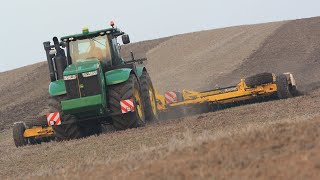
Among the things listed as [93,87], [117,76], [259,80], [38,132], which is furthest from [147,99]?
[259,80]

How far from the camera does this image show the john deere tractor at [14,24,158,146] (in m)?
13.4

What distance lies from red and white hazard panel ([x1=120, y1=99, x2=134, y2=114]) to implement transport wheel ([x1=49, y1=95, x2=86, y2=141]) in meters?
1.23

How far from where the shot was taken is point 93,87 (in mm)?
13367

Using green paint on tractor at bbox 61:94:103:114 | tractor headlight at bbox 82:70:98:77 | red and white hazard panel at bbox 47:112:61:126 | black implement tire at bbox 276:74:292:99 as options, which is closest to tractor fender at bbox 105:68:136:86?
tractor headlight at bbox 82:70:98:77

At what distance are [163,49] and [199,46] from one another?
286cm

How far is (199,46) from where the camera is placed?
39531 mm

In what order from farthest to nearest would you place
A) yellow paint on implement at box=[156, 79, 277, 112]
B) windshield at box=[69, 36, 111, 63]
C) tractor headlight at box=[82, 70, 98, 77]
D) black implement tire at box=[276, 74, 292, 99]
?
yellow paint on implement at box=[156, 79, 277, 112] < black implement tire at box=[276, 74, 292, 99] < windshield at box=[69, 36, 111, 63] < tractor headlight at box=[82, 70, 98, 77]

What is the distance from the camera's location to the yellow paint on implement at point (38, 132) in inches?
588

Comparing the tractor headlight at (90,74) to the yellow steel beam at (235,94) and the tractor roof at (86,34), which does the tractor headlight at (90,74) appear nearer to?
the tractor roof at (86,34)

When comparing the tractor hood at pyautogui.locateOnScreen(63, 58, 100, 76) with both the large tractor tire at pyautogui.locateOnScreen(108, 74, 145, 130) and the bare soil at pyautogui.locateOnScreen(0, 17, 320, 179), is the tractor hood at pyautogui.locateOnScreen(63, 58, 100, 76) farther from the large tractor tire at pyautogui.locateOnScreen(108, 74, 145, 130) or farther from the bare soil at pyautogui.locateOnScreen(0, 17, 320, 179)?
the bare soil at pyautogui.locateOnScreen(0, 17, 320, 179)

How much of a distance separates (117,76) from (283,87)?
191 inches

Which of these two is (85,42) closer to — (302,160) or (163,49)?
(302,160)

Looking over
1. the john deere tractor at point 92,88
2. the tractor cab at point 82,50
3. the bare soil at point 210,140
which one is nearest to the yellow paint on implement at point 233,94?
the bare soil at point 210,140

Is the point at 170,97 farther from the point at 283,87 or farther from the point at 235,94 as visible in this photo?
the point at 283,87
